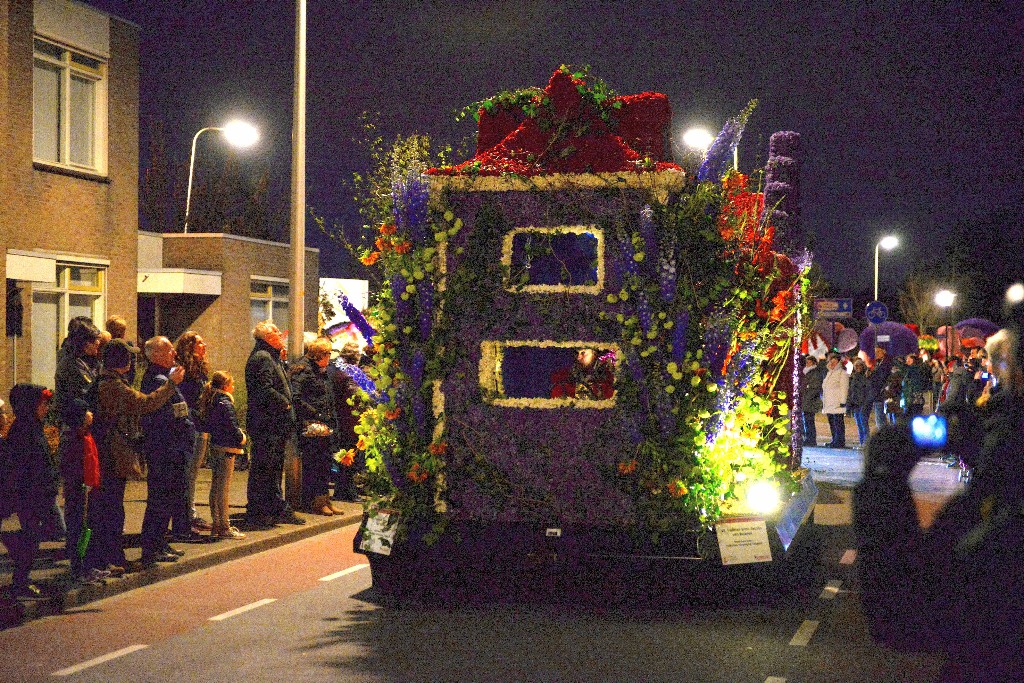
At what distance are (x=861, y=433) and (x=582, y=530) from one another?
17.7 meters

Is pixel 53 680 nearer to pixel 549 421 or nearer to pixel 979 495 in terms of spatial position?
pixel 549 421

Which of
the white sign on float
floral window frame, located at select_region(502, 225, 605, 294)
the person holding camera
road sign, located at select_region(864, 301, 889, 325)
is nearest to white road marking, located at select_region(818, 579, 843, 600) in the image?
the white sign on float

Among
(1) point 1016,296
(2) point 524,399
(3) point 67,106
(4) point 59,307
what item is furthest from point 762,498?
(3) point 67,106

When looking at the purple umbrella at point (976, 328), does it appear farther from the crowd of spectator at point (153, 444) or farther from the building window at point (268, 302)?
the crowd of spectator at point (153, 444)

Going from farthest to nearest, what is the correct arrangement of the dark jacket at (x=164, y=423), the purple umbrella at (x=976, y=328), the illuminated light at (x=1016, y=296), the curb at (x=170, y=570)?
the purple umbrella at (x=976, y=328) < the dark jacket at (x=164, y=423) < the curb at (x=170, y=570) < the illuminated light at (x=1016, y=296)

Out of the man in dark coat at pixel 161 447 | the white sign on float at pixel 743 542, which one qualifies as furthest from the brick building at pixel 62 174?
the white sign on float at pixel 743 542

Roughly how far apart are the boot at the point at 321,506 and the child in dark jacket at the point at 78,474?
4.18m

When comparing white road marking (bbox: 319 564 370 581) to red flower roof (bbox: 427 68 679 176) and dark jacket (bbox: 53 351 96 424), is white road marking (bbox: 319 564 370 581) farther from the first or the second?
red flower roof (bbox: 427 68 679 176)

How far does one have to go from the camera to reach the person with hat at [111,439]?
918 centimetres

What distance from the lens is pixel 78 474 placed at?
29.1 ft

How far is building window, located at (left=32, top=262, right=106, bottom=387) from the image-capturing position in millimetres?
19641

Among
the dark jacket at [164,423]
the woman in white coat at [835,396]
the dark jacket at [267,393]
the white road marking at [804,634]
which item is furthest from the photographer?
the woman in white coat at [835,396]

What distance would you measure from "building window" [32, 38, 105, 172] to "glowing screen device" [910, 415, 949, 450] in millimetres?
18042

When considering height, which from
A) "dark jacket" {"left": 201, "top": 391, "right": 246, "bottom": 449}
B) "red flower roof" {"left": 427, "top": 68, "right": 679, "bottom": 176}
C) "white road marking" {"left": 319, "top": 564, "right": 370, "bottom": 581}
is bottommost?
"white road marking" {"left": 319, "top": 564, "right": 370, "bottom": 581}
